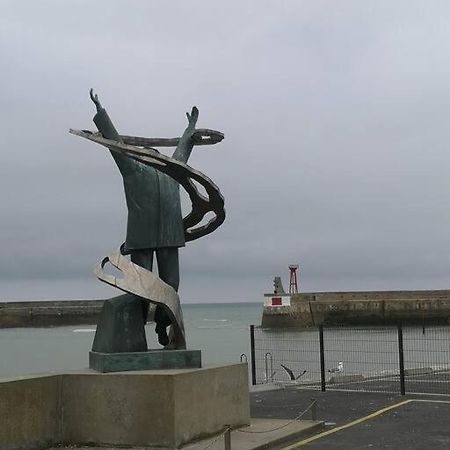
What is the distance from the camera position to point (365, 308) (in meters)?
73.4

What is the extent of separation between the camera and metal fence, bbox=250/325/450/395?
655 inches

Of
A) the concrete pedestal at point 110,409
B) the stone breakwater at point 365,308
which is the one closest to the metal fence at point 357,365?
the concrete pedestal at point 110,409

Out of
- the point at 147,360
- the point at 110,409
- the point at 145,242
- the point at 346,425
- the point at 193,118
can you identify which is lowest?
the point at 346,425

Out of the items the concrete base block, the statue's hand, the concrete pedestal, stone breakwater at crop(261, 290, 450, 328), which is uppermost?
the statue's hand

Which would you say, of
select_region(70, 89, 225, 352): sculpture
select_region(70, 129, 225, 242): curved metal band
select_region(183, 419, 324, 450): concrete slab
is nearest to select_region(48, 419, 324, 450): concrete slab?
select_region(183, 419, 324, 450): concrete slab

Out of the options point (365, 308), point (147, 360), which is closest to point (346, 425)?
point (147, 360)

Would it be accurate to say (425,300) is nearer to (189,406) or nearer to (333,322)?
(333,322)

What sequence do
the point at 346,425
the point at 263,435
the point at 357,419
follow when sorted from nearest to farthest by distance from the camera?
the point at 263,435 < the point at 346,425 < the point at 357,419

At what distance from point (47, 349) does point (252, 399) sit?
4230cm

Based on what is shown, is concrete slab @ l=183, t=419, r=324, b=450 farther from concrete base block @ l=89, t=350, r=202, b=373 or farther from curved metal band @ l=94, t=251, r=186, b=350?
curved metal band @ l=94, t=251, r=186, b=350

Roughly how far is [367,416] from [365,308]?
62.6 meters

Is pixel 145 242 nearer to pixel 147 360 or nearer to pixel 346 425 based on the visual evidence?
pixel 147 360

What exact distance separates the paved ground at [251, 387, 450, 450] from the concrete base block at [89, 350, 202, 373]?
1.75 metres

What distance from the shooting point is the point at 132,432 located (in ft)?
30.3
